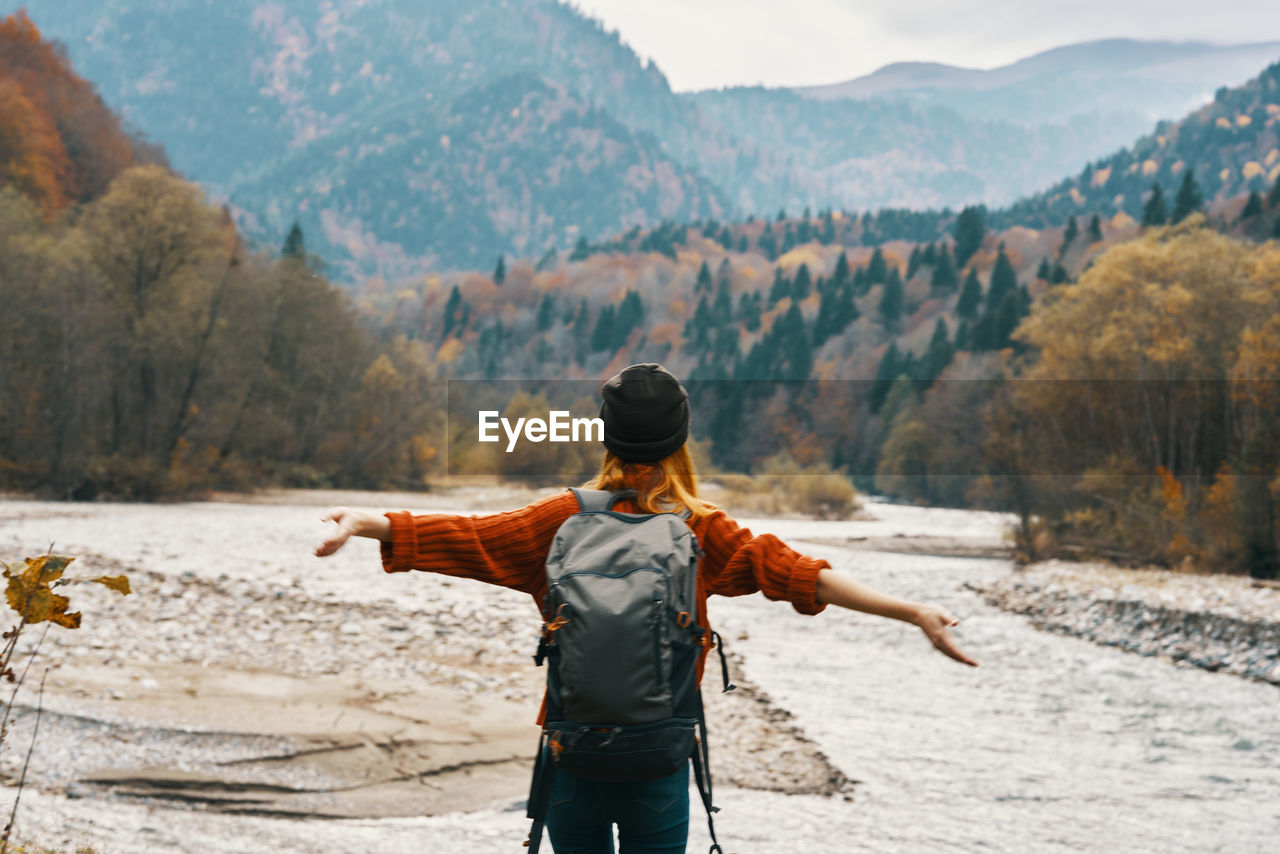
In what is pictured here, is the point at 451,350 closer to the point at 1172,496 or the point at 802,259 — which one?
the point at 802,259

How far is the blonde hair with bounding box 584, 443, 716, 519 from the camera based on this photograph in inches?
101

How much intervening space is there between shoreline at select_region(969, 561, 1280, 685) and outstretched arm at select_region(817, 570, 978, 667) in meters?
15.7

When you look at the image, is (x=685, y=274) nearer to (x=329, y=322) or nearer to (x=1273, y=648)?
(x=329, y=322)

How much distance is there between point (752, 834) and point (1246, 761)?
6800 mm

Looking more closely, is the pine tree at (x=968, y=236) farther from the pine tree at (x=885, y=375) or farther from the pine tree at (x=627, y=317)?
the pine tree at (x=627, y=317)

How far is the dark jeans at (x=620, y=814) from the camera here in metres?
2.38

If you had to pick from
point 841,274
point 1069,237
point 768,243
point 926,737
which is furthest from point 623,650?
point 768,243

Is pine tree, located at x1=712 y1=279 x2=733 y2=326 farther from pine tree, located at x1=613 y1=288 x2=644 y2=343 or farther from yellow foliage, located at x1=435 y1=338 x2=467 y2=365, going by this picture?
yellow foliage, located at x1=435 y1=338 x2=467 y2=365

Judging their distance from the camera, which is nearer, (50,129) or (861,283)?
(50,129)

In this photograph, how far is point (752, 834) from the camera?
6.82m

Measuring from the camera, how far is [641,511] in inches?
101

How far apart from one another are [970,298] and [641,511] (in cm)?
Answer: 9964

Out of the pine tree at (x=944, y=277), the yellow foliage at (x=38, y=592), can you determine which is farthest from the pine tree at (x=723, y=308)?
the yellow foliage at (x=38, y=592)

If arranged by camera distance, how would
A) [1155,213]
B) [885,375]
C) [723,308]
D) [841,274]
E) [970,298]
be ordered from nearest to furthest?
[1155,213], [885,375], [970,298], [841,274], [723,308]
